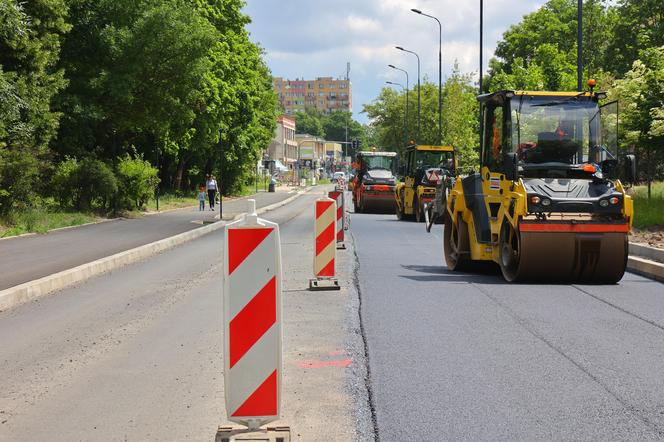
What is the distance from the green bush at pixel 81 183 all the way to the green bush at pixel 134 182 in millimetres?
1601

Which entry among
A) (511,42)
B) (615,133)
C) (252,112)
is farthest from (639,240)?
(511,42)

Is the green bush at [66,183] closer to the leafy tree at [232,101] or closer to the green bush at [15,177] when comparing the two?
the green bush at [15,177]

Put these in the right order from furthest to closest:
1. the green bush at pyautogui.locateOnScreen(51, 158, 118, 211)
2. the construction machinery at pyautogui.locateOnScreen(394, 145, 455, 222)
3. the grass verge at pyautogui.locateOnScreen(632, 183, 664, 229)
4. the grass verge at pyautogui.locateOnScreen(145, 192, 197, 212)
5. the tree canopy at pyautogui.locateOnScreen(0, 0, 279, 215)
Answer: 1. the grass verge at pyautogui.locateOnScreen(145, 192, 197, 212)
2. the construction machinery at pyautogui.locateOnScreen(394, 145, 455, 222)
3. the green bush at pyautogui.locateOnScreen(51, 158, 118, 211)
4. the tree canopy at pyautogui.locateOnScreen(0, 0, 279, 215)
5. the grass verge at pyautogui.locateOnScreen(632, 183, 664, 229)

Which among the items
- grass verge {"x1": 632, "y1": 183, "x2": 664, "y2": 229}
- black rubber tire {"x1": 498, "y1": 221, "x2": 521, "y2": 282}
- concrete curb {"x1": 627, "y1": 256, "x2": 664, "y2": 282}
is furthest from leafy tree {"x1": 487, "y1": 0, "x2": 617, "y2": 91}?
black rubber tire {"x1": 498, "y1": 221, "x2": 521, "y2": 282}

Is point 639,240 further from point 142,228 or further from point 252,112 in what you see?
point 252,112

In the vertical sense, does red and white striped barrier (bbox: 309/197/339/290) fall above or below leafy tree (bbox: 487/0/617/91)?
below

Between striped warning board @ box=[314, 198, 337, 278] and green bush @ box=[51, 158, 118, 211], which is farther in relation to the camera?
green bush @ box=[51, 158, 118, 211]

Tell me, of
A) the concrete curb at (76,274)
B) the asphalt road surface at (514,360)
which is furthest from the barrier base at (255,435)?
the concrete curb at (76,274)

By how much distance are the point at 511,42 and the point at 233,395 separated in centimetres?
7133

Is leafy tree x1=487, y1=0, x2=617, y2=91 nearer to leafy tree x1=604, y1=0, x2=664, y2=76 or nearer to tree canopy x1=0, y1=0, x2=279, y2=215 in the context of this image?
leafy tree x1=604, y1=0, x2=664, y2=76

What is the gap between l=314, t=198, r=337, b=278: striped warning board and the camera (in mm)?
12453

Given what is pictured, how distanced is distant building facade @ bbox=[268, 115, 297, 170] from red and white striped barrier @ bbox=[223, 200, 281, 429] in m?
141

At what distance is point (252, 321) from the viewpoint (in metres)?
4.81

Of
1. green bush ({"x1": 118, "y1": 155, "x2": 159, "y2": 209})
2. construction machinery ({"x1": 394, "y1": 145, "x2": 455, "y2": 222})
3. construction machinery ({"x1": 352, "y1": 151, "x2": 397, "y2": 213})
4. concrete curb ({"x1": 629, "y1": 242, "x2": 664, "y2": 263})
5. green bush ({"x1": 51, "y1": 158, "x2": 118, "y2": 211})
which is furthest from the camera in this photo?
construction machinery ({"x1": 352, "y1": 151, "x2": 397, "y2": 213})
